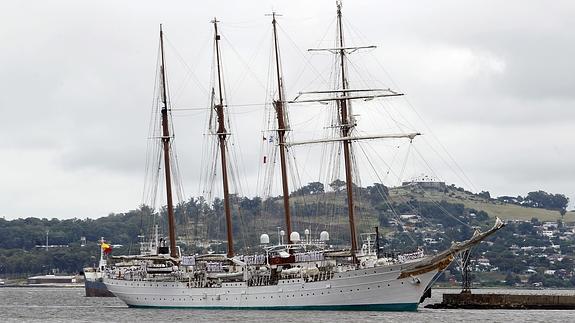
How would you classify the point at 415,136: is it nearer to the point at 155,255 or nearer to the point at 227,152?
the point at 227,152

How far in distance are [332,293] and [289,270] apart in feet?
19.1

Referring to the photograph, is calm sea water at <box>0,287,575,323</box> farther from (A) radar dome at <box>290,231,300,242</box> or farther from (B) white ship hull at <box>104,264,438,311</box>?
(A) radar dome at <box>290,231,300,242</box>

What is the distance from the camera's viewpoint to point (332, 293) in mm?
127000

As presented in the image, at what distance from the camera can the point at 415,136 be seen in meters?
132

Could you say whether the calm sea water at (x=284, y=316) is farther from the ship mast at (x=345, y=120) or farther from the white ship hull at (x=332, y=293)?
the ship mast at (x=345, y=120)

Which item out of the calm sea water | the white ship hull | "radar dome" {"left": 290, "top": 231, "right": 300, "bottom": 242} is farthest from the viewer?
"radar dome" {"left": 290, "top": 231, "right": 300, "bottom": 242}

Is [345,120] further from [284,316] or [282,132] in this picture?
[284,316]

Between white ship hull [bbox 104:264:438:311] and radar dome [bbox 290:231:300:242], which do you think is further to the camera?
radar dome [bbox 290:231:300:242]

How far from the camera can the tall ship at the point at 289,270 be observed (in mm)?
126000

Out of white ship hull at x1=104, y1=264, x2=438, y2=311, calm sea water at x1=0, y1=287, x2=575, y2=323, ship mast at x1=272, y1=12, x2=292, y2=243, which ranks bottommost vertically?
calm sea water at x1=0, y1=287, x2=575, y2=323

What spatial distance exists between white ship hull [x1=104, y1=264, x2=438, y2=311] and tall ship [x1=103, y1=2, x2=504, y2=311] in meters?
0.09

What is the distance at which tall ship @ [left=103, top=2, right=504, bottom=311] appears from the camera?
4961 inches

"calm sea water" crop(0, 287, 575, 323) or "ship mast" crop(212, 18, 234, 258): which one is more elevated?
"ship mast" crop(212, 18, 234, 258)

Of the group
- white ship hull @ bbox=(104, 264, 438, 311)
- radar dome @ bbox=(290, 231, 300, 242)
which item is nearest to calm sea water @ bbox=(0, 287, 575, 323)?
white ship hull @ bbox=(104, 264, 438, 311)
